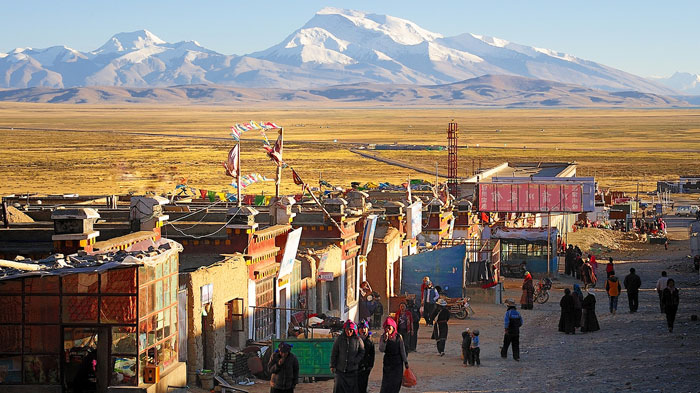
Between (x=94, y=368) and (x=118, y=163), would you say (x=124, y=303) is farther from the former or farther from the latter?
(x=118, y=163)

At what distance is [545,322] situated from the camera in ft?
89.9

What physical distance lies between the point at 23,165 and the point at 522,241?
219 ft

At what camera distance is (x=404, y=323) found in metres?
21.7

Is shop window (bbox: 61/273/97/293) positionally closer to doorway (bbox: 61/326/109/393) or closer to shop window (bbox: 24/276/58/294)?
shop window (bbox: 24/276/58/294)

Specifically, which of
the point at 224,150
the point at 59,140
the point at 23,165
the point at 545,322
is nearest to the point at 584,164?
the point at 224,150

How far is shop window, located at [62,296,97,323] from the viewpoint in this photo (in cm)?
1359

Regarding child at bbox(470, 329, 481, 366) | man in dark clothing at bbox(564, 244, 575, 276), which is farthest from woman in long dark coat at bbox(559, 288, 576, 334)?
man in dark clothing at bbox(564, 244, 575, 276)

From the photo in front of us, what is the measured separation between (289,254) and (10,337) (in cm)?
817

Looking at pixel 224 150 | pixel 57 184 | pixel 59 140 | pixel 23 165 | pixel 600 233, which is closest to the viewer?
pixel 600 233

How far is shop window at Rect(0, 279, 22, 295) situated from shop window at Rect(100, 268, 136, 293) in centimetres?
96

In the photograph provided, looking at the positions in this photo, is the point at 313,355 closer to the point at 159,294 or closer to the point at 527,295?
the point at 159,294

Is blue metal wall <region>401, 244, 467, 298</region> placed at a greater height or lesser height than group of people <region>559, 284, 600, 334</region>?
greater

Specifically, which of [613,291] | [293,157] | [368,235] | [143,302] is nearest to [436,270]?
[368,235]

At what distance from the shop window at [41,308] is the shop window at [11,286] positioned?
0.16 meters
